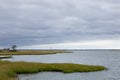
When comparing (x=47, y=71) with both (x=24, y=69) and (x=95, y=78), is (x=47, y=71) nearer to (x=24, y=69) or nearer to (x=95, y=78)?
(x=24, y=69)

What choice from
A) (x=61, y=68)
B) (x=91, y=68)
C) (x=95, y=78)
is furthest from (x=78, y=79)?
(x=91, y=68)

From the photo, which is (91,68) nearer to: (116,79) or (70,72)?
(70,72)

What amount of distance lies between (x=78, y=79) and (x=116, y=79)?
6729 millimetres

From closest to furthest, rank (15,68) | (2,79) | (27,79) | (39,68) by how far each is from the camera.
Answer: (2,79) → (27,79) → (15,68) → (39,68)

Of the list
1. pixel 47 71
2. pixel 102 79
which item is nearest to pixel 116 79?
pixel 102 79

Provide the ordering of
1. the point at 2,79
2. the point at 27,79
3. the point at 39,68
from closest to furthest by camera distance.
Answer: the point at 2,79 < the point at 27,79 < the point at 39,68

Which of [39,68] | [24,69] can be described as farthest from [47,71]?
[24,69]

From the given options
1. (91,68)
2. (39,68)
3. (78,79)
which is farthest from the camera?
(91,68)

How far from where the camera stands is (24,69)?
168 feet

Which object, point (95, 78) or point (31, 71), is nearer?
point (95, 78)

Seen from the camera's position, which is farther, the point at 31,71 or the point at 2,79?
the point at 31,71

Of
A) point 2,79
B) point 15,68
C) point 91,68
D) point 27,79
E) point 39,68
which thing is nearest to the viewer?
point 2,79

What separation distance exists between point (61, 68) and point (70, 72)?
7.81 feet

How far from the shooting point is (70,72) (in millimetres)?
53594
